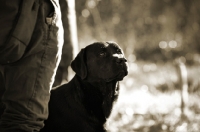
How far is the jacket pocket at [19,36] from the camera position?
2040mm

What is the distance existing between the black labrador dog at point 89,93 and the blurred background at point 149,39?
176cm

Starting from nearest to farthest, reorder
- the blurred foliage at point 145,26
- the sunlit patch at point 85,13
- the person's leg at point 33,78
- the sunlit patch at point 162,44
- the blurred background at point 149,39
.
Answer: the person's leg at point 33,78, the blurred background at point 149,39, the sunlit patch at point 85,13, the blurred foliage at point 145,26, the sunlit patch at point 162,44

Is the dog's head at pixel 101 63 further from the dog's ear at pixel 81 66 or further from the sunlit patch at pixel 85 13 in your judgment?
the sunlit patch at pixel 85 13

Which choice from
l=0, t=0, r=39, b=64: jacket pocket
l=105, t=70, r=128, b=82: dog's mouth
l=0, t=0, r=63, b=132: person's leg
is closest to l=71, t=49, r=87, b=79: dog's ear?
l=105, t=70, r=128, b=82: dog's mouth

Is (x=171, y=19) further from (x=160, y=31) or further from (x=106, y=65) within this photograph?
(x=106, y=65)

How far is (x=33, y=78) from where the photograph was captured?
211 centimetres

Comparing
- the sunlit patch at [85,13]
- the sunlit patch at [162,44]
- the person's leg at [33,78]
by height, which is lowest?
the person's leg at [33,78]

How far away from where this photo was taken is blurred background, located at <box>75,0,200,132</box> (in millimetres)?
5078

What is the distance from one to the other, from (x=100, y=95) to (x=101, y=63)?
308 mm

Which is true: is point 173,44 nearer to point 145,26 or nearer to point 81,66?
point 145,26

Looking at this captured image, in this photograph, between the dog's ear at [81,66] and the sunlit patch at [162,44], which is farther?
the sunlit patch at [162,44]

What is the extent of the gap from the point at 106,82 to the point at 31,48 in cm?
90

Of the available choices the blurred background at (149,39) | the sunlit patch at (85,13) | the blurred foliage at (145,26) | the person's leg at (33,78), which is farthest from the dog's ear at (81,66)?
the blurred foliage at (145,26)

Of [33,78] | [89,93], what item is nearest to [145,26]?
[89,93]
